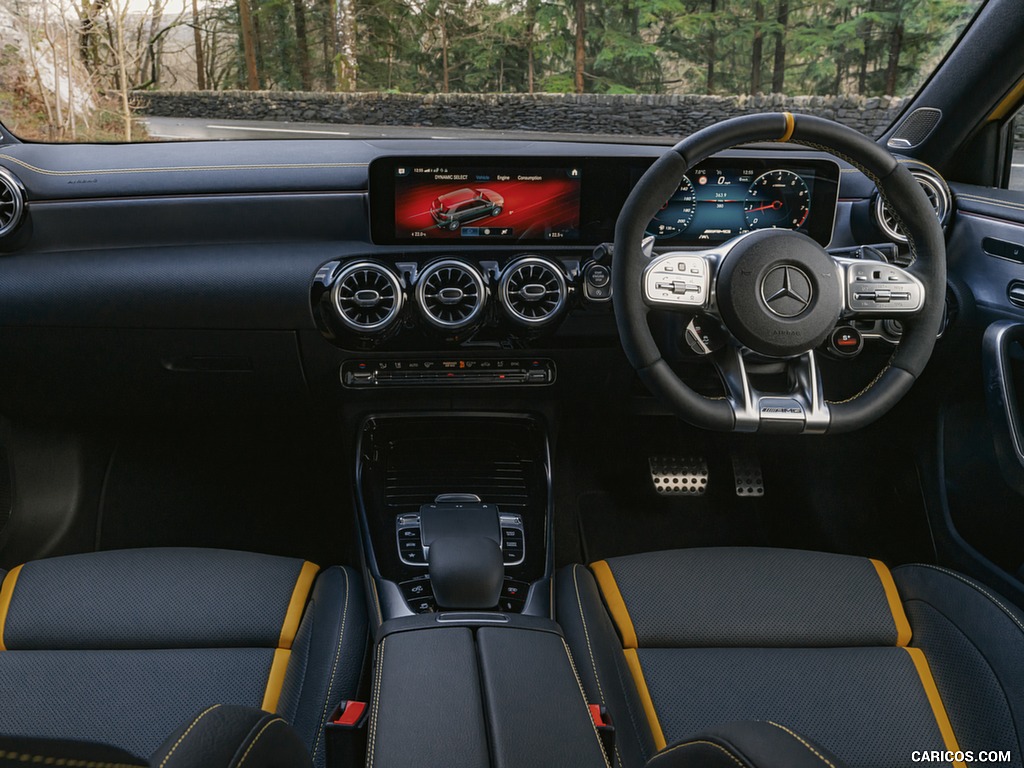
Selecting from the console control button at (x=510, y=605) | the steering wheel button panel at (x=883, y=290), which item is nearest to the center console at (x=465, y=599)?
the console control button at (x=510, y=605)

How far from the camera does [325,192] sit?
2.24 metres

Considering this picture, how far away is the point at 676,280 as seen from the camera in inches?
60.6

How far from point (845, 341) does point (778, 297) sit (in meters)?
0.29

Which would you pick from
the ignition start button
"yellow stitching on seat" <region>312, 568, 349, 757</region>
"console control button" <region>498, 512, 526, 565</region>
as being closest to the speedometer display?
the ignition start button

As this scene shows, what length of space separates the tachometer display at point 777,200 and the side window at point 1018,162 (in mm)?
647

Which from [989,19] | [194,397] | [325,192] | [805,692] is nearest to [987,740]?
[805,692]

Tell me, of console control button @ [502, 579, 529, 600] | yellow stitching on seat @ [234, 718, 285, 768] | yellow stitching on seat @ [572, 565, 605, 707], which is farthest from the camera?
console control button @ [502, 579, 529, 600]

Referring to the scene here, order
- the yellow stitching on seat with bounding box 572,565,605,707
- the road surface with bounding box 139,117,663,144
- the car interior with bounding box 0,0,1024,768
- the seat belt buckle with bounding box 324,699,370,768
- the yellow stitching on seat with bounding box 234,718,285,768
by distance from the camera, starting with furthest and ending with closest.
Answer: the road surface with bounding box 139,117,663,144
the yellow stitching on seat with bounding box 572,565,605,707
the car interior with bounding box 0,0,1024,768
the seat belt buckle with bounding box 324,699,370,768
the yellow stitching on seat with bounding box 234,718,285,768

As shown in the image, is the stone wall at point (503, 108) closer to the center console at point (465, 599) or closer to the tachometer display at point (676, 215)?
the tachometer display at point (676, 215)

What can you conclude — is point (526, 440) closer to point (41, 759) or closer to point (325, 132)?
point (325, 132)

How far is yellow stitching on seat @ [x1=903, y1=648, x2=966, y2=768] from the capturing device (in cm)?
151

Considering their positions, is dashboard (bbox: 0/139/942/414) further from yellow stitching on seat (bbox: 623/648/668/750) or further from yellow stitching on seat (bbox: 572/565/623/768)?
yellow stitching on seat (bbox: 623/648/668/750)

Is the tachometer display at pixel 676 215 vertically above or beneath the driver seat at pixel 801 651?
above

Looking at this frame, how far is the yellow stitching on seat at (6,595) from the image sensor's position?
1.72m
